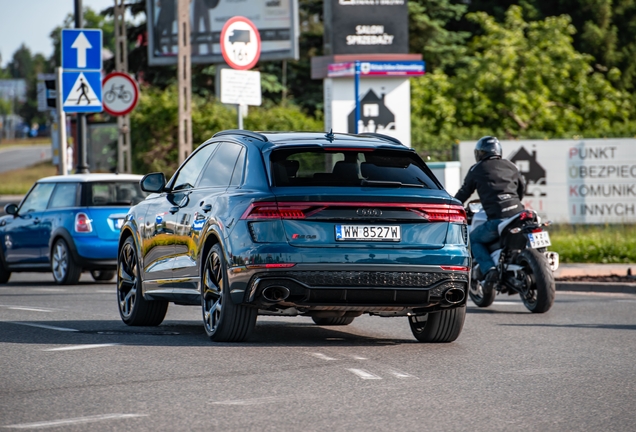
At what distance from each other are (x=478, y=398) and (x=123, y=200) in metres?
11.5

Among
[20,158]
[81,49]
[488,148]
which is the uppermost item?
[81,49]

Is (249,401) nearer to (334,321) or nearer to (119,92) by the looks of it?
(334,321)

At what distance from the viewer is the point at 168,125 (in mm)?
36938

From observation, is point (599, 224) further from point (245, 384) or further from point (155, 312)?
point (245, 384)

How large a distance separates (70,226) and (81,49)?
6.06 m

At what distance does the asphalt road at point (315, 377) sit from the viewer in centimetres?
657

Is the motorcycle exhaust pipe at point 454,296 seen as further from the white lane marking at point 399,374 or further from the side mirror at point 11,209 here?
the side mirror at point 11,209

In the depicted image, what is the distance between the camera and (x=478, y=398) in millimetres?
7312

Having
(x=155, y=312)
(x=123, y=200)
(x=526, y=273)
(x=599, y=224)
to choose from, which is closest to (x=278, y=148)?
(x=155, y=312)

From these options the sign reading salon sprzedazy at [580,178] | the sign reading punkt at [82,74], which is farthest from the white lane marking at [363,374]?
the sign reading salon sprzedazy at [580,178]

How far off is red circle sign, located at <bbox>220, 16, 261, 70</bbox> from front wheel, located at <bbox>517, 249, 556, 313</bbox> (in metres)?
6.01

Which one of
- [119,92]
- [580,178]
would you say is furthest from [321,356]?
[580,178]

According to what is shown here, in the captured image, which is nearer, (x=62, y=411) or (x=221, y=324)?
(x=62, y=411)

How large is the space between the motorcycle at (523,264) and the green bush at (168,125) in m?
23.3
